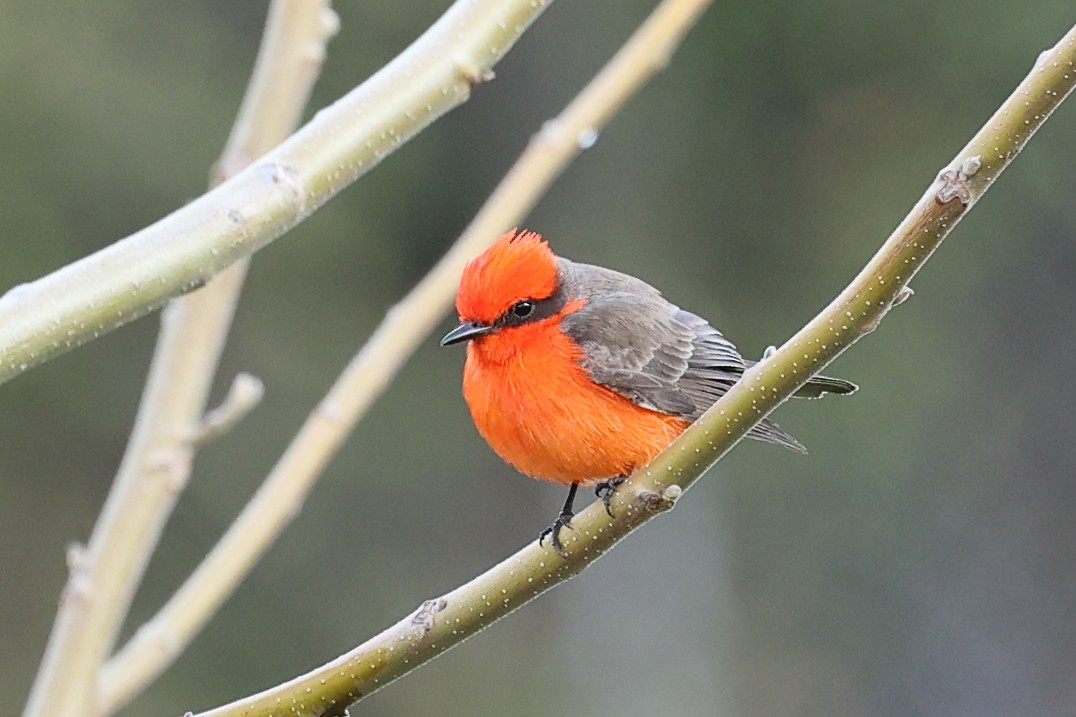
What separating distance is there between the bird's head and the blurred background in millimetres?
4747

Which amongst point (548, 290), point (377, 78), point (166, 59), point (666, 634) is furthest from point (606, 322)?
point (166, 59)

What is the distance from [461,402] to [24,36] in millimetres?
3097

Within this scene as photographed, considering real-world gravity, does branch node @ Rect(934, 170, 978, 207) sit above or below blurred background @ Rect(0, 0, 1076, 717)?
below

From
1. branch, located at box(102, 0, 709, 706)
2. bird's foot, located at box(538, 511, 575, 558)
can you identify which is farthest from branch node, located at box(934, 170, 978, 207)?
branch, located at box(102, 0, 709, 706)

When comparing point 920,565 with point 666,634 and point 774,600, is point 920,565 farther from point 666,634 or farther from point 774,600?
point 666,634

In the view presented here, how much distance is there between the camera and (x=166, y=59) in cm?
729

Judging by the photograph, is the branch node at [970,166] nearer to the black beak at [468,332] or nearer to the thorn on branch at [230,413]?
the thorn on branch at [230,413]

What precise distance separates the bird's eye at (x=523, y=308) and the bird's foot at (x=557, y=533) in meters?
0.41

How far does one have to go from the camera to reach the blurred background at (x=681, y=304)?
711cm

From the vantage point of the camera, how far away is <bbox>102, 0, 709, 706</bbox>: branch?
2064 mm

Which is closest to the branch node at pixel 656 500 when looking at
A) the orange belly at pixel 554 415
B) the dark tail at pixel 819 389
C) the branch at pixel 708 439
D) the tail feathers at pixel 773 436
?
the branch at pixel 708 439

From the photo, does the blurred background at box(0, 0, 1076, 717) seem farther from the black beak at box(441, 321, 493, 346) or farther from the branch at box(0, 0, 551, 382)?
the branch at box(0, 0, 551, 382)

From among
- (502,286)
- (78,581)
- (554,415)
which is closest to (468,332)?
(502,286)

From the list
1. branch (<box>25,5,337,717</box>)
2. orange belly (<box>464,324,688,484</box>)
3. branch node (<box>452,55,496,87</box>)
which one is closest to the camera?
branch node (<box>452,55,496,87</box>)
